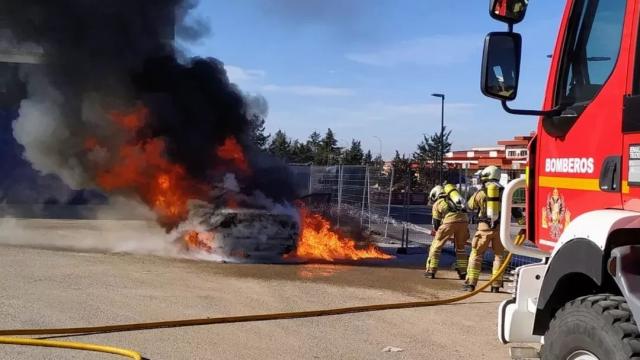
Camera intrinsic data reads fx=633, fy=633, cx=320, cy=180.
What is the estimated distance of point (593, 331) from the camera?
8.40 ft

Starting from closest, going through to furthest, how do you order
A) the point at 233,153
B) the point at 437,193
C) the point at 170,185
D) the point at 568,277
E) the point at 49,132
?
the point at 568,277
the point at 437,193
the point at 170,185
the point at 233,153
the point at 49,132

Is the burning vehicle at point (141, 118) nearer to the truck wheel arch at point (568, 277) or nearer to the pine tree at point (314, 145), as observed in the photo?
the truck wheel arch at point (568, 277)

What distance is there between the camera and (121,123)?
1291cm

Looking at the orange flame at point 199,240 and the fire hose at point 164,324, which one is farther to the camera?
the orange flame at point 199,240

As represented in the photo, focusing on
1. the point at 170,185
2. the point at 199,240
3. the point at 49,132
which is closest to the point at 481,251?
the point at 199,240

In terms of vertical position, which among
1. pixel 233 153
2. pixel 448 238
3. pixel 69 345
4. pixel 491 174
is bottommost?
pixel 69 345

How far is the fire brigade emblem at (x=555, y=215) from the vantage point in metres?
3.20

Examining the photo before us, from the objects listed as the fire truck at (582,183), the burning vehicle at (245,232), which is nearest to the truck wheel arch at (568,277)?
the fire truck at (582,183)

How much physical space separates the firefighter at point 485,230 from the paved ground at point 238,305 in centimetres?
31

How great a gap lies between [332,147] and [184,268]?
86.0 feet

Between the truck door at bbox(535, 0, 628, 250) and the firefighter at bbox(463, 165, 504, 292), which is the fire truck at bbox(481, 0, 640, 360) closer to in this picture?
the truck door at bbox(535, 0, 628, 250)

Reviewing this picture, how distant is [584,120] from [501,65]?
1.53 feet

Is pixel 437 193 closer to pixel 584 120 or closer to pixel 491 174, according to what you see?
pixel 491 174

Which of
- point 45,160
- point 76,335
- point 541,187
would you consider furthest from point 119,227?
point 541,187
